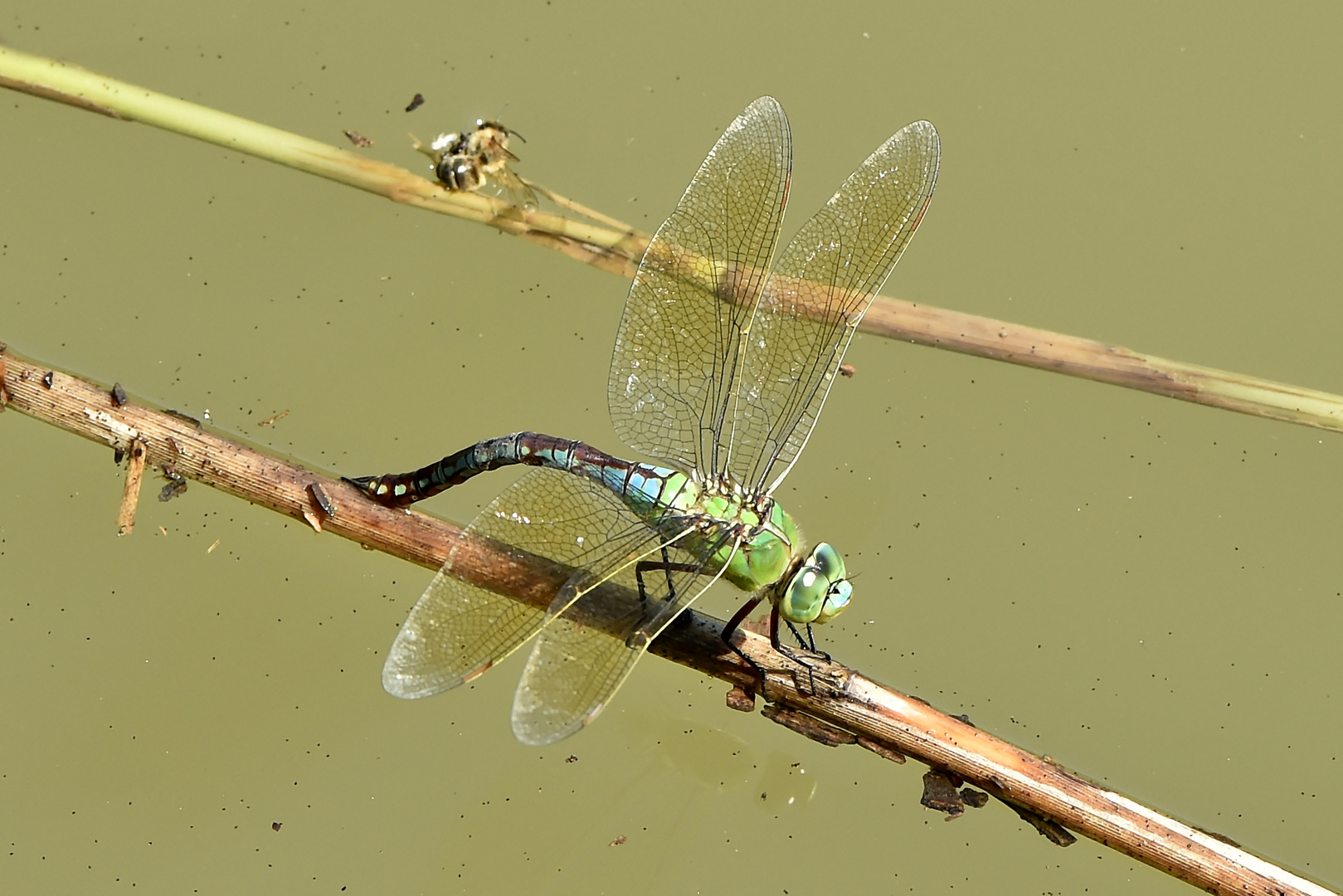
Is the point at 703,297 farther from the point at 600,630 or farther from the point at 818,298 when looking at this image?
the point at 600,630

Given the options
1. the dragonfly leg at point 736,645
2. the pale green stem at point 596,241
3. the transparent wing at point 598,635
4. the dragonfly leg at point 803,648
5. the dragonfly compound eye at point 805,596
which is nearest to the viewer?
the transparent wing at point 598,635

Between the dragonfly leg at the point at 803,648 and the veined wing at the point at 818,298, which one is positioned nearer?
the dragonfly leg at the point at 803,648

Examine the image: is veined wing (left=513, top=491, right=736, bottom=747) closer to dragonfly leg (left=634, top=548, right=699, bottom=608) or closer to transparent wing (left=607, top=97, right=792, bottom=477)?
dragonfly leg (left=634, top=548, right=699, bottom=608)

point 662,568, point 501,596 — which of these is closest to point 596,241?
point 662,568

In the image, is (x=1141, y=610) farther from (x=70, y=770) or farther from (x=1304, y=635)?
(x=70, y=770)

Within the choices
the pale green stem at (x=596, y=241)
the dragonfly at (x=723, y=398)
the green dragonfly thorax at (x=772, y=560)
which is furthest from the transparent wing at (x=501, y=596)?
the pale green stem at (x=596, y=241)

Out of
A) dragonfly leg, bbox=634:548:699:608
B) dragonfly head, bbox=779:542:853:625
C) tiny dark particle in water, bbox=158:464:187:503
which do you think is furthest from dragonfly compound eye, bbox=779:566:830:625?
tiny dark particle in water, bbox=158:464:187:503

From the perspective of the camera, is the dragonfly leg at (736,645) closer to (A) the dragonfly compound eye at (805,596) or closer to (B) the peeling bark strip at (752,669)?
(B) the peeling bark strip at (752,669)
